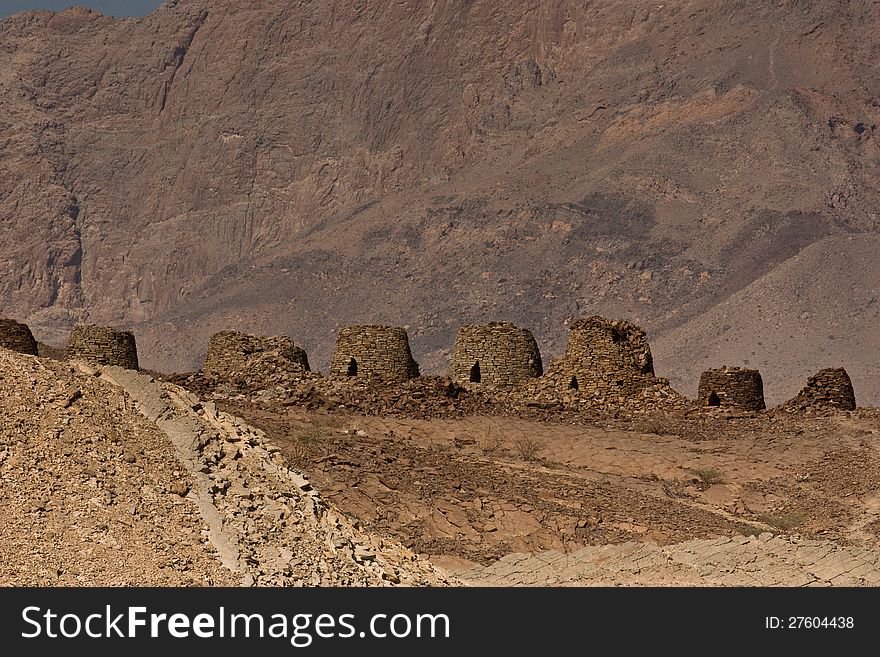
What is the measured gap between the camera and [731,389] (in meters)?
37.2

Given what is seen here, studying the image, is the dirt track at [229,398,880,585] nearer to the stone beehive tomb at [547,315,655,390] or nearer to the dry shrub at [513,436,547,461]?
the dry shrub at [513,436,547,461]

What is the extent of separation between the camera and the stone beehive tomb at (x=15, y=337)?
3631 centimetres

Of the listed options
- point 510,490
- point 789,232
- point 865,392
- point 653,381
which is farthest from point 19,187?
point 510,490

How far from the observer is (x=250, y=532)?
15539mm

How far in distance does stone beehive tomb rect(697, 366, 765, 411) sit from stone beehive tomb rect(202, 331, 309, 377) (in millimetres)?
8849

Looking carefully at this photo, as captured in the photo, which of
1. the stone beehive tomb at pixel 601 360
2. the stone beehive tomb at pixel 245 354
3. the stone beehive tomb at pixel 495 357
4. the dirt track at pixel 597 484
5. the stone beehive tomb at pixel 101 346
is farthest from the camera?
the stone beehive tomb at pixel 101 346

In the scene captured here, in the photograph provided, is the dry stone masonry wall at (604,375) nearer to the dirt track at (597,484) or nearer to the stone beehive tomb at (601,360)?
the stone beehive tomb at (601,360)

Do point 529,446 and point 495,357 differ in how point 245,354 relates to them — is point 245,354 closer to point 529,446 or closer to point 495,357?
point 495,357

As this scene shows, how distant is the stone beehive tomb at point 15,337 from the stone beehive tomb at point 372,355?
6652 mm

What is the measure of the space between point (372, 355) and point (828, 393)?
10018 millimetres

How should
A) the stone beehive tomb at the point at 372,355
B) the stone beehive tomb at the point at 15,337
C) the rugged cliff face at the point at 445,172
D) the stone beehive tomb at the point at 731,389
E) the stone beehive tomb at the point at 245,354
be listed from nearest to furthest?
the stone beehive tomb at the point at 245,354, the stone beehive tomb at the point at 372,355, the stone beehive tomb at the point at 15,337, the stone beehive tomb at the point at 731,389, the rugged cliff face at the point at 445,172

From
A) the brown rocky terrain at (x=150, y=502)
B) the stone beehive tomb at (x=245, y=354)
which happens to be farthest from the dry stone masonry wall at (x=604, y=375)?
the brown rocky terrain at (x=150, y=502)

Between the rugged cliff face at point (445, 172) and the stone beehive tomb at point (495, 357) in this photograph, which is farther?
the rugged cliff face at point (445, 172)

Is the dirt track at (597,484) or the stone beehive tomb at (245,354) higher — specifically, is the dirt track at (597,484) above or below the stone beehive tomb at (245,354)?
below
